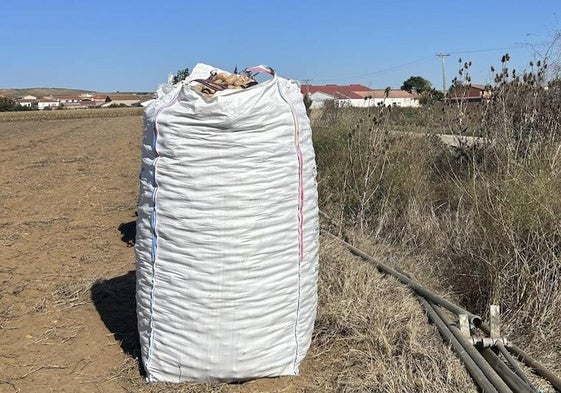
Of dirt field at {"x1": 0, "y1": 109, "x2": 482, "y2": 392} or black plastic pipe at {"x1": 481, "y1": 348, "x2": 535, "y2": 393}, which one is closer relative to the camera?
black plastic pipe at {"x1": 481, "y1": 348, "x2": 535, "y2": 393}

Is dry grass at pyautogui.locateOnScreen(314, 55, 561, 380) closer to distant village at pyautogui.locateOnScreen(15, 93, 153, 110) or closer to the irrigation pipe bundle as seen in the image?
the irrigation pipe bundle

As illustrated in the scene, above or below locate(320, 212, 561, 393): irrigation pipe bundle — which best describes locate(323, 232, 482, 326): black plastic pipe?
above

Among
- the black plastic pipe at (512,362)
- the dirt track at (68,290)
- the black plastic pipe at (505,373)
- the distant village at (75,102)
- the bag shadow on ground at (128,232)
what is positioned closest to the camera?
the black plastic pipe at (505,373)

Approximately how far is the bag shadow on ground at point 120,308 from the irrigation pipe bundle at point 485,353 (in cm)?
163

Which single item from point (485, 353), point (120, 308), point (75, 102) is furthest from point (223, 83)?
point (75, 102)

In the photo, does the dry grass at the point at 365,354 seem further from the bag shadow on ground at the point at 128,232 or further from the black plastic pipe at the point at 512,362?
the bag shadow on ground at the point at 128,232

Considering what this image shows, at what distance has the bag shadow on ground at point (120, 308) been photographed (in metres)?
3.28

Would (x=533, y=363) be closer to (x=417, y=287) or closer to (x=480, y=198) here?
(x=417, y=287)

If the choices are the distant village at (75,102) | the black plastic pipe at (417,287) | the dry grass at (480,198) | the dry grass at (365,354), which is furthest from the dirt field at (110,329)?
the distant village at (75,102)

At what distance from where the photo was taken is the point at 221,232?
2.61m

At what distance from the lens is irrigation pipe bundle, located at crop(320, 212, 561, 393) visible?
2609 mm

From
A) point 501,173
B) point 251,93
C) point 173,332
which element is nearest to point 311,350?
point 173,332

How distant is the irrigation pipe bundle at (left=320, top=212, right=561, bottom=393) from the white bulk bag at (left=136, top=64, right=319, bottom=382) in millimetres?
879

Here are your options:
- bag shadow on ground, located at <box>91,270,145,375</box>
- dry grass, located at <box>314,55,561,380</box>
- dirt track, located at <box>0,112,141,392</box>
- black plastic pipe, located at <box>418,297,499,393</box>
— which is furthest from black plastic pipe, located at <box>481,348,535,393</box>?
dirt track, located at <box>0,112,141,392</box>
